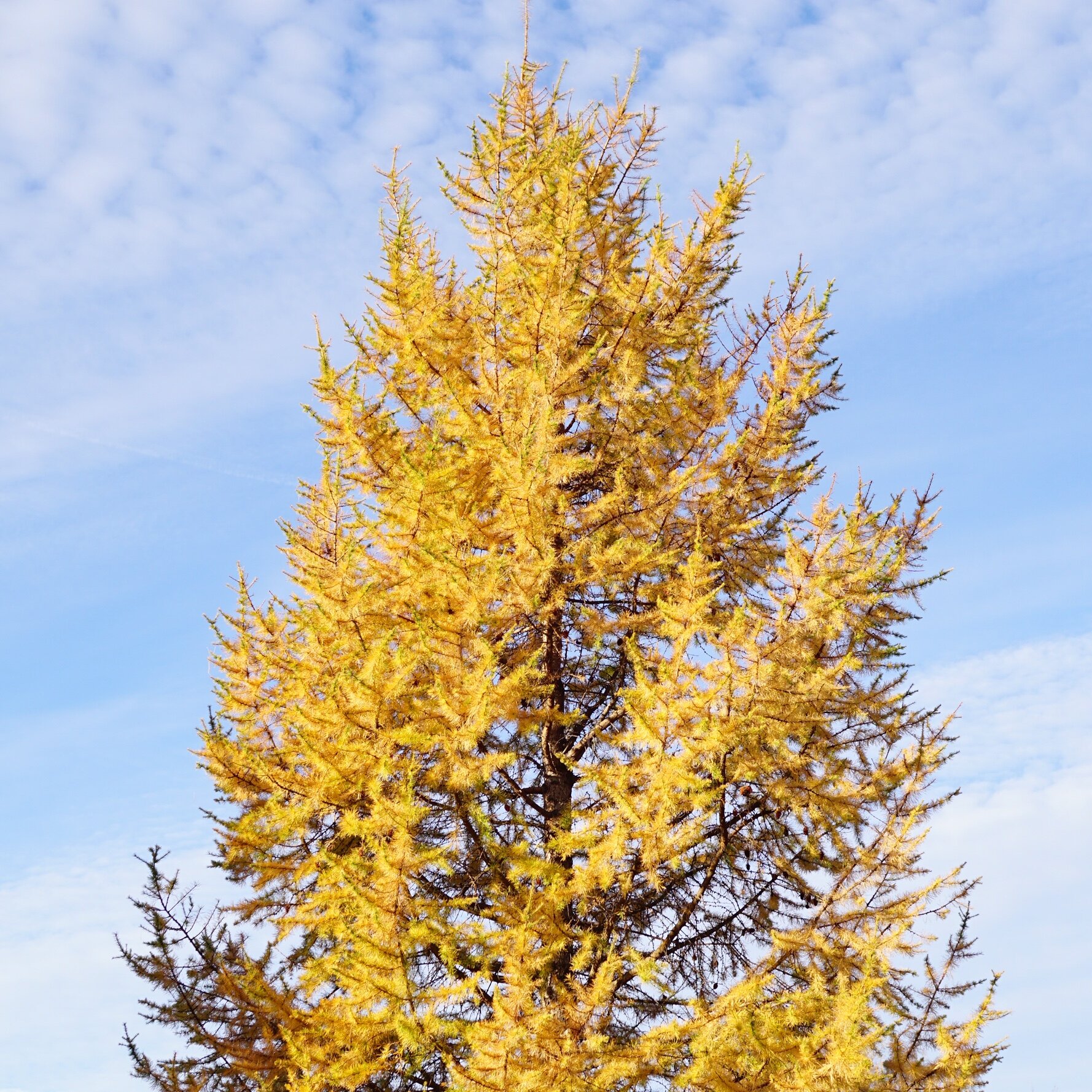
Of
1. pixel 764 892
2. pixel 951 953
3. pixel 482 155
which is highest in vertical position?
pixel 482 155

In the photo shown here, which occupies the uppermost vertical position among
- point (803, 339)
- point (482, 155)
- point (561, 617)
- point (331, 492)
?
point (482, 155)

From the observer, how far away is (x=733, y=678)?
5.98 m

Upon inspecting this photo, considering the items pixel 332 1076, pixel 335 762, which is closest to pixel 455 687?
pixel 335 762

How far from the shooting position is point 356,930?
578cm

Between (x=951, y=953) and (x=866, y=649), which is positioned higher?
(x=866, y=649)

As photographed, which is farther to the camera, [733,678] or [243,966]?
[243,966]

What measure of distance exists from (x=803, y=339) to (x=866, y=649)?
2654 millimetres

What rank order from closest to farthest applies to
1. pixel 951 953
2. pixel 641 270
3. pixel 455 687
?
pixel 455 687
pixel 951 953
pixel 641 270

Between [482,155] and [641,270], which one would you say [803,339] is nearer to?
[641,270]

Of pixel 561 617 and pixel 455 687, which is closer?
pixel 455 687

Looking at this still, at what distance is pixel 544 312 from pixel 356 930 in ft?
15.0

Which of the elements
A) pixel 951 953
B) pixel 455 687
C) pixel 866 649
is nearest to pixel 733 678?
pixel 455 687

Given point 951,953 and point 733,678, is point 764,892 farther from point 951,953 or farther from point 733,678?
point 733,678

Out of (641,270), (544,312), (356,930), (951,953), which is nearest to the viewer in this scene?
(356,930)
